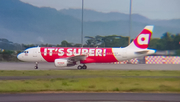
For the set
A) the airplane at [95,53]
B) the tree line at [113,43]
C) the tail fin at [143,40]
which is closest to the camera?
the airplane at [95,53]

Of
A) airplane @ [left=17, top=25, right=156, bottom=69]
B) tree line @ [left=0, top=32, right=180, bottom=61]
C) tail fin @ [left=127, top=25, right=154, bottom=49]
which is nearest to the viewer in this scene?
airplane @ [left=17, top=25, right=156, bottom=69]

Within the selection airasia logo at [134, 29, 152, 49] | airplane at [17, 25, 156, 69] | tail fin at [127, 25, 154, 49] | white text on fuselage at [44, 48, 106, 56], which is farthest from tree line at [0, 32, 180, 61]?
airasia logo at [134, 29, 152, 49]

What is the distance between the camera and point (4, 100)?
35.3 feet

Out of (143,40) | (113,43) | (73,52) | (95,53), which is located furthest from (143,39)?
(113,43)

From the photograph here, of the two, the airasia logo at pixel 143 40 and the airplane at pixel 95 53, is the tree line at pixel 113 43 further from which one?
the airasia logo at pixel 143 40

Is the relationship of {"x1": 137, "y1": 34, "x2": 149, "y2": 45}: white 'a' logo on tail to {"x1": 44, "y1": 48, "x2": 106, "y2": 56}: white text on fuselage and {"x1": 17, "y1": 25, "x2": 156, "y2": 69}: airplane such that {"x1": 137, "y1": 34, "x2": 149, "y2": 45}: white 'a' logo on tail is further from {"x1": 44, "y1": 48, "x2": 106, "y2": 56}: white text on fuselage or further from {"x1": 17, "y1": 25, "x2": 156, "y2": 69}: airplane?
{"x1": 44, "y1": 48, "x2": 106, "y2": 56}: white text on fuselage

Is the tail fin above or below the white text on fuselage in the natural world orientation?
above

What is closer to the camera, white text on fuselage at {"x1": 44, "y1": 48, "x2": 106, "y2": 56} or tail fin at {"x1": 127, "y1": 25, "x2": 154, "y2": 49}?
white text on fuselage at {"x1": 44, "y1": 48, "x2": 106, "y2": 56}

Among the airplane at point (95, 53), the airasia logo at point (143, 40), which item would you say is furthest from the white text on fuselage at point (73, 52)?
the airasia logo at point (143, 40)

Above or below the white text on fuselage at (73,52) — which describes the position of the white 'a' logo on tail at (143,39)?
above

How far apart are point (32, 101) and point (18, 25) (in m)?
104

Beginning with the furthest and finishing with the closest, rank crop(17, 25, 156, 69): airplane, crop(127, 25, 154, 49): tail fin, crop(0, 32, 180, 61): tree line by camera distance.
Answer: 1. crop(0, 32, 180, 61): tree line
2. crop(127, 25, 154, 49): tail fin
3. crop(17, 25, 156, 69): airplane

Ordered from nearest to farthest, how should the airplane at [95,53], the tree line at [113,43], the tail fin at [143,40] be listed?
1. the airplane at [95,53]
2. the tail fin at [143,40]
3. the tree line at [113,43]

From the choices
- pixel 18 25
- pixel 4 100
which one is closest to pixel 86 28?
pixel 18 25
